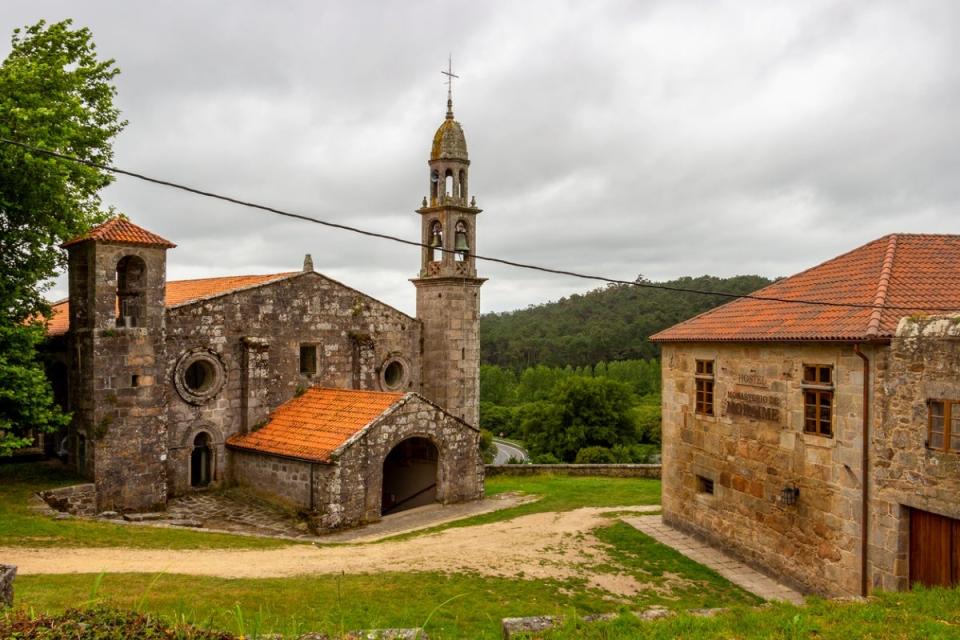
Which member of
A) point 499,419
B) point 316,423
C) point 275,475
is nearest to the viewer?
point 275,475

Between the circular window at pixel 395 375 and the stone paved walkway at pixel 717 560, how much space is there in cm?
1053

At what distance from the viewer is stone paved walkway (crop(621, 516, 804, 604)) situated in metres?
13.8

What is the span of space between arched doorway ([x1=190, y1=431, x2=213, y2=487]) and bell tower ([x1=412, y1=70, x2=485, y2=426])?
8.29m

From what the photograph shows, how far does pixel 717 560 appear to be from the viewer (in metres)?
15.7

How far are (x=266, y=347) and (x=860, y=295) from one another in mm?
16403

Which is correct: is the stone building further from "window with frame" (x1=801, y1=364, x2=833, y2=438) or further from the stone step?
the stone step

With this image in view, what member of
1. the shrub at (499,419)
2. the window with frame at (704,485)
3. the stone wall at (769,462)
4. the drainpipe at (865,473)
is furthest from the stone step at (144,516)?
the shrub at (499,419)

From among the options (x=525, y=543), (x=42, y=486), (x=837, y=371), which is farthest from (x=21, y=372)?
(x=837, y=371)

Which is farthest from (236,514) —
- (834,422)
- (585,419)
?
(585,419)

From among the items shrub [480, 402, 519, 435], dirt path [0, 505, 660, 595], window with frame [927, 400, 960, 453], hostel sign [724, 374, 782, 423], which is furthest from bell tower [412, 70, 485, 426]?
shrub [480, 402, 519, 435]

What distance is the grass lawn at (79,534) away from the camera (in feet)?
46.9

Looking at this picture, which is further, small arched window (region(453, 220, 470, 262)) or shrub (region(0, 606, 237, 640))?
small arched window (region(453, 220, 470, 262))

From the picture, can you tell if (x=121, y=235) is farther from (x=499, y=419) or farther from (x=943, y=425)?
(x=499, y=419)

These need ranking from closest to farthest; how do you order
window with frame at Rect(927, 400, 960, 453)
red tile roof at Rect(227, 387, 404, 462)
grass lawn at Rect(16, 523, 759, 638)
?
1. grass lawn at Rect(16, 523, 759, 638)
2. window with frame at Rect(927, 400, 960, 453)
3. red tile roof at Rect(227, 387, 404, 462)
